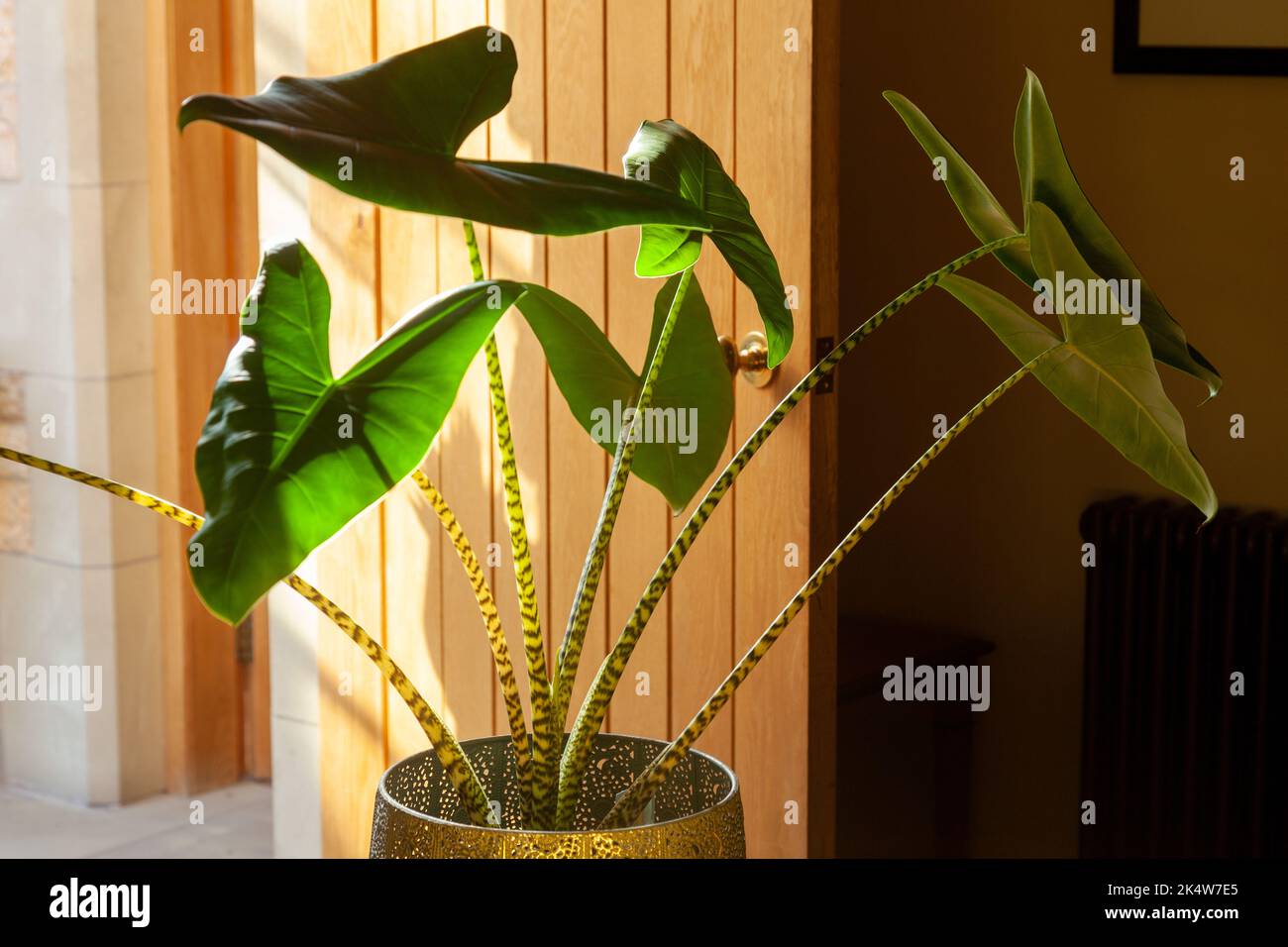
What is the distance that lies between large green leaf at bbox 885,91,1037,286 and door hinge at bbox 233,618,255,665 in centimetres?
262

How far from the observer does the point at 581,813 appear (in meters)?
1.19

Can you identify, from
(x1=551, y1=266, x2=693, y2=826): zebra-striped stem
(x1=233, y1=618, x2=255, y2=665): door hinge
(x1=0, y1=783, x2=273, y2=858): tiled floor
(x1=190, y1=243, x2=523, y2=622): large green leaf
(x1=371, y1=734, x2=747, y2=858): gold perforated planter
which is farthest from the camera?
(x1=233, y1=618, x2=255, y2=665): door hinge

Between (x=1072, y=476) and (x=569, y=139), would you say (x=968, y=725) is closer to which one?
(x=1072, y=476)

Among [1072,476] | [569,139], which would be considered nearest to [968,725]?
[1072,476]

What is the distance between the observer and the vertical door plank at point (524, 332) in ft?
7.29

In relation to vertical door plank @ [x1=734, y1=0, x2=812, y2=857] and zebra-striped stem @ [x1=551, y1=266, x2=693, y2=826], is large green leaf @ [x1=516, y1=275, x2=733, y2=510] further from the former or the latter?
vertical door plank @ [x1=734, y1=0, x2=812, y2=857]

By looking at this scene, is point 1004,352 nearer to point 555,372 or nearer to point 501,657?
A: point 555,372

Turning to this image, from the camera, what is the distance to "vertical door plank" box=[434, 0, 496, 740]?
7.54 feet

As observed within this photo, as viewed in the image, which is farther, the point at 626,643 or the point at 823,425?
the point at 823,425

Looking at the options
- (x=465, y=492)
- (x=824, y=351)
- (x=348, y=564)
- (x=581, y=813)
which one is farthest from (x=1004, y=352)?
(x=581, y=813)

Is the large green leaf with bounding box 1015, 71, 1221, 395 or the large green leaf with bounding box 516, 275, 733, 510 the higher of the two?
the large green leaf with bounding box 1015, 71, 1221, 395

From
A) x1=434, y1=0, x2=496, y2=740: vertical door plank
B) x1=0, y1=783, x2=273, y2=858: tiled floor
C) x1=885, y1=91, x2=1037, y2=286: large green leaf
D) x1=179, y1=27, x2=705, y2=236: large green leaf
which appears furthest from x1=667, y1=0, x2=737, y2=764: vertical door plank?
x1=0, y1=783, x2=273, y2=858: tiled floor

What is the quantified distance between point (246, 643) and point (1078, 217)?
2696 mm
